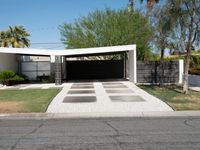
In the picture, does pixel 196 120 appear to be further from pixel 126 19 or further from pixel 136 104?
pixel 126 19

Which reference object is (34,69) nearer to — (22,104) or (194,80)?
(194,80)

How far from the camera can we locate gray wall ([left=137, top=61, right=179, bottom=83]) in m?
29.2

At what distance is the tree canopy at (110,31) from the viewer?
37.1m

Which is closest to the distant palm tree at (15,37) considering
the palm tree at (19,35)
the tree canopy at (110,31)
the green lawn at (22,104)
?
the palm tree at (19,35)

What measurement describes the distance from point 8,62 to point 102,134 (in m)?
22.4

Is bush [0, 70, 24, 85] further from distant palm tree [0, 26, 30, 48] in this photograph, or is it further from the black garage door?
distant palm tree [0, 26, 30, 48]

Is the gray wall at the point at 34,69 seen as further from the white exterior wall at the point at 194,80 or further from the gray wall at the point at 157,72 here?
the white exterior wall at the point at 194,80

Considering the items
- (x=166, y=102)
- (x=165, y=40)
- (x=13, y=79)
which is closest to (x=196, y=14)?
(x=165, y=40)

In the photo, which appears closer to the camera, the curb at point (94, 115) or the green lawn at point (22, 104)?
the curb at point (94, 115)

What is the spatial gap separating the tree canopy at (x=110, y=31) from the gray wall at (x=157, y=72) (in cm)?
677

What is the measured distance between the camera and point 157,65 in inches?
1164

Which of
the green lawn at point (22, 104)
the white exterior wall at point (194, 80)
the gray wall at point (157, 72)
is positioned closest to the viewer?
the green lawn at point (22, 104)

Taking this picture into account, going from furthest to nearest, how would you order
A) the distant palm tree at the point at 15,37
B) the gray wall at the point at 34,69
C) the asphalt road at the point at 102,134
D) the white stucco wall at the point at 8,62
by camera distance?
the distant palm tree at the point at 15,37 < the gray wall at the point at 34,69 < the white stucco wall at the point at 8,62 < the asphalt road at the point at 102,134

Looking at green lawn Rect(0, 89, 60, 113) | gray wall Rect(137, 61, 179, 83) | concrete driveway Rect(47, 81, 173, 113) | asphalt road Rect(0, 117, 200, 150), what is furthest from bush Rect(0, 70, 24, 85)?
asphalt road Rect(0, 117, 200, 150)
